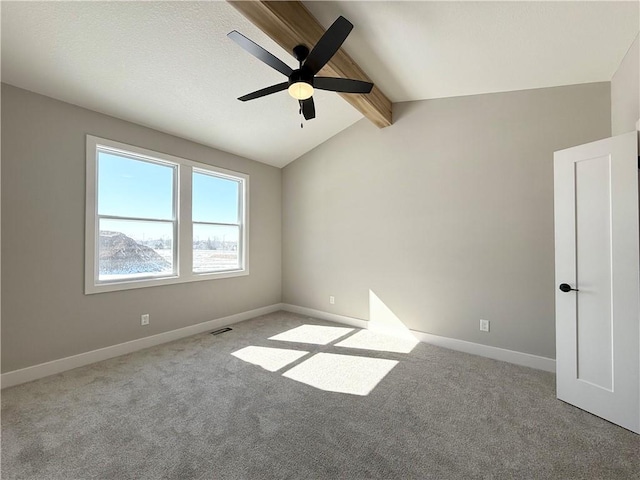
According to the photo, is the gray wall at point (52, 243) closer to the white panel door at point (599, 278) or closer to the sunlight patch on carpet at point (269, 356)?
the sunlight patch on carpet at point (269, 356)

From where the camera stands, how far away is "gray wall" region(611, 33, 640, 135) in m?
2.13

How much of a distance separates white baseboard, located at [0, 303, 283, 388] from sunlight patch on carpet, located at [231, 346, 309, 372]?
100 cm

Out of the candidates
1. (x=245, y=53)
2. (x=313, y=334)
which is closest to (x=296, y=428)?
(x=313, y=334)

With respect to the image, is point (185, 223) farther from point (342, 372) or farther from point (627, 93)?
point (627, 93)

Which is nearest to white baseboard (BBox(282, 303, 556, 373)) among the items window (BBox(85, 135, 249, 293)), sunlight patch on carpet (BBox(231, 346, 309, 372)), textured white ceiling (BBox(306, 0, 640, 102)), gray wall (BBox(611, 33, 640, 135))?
sunlight patch on carpet (BBox(231, 346, 309, 372))

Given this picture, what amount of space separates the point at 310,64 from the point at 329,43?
221 millimetres

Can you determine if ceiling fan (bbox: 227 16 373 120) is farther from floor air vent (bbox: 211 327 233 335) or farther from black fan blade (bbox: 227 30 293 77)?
floor air vent (bbox: 211 327 233 335)

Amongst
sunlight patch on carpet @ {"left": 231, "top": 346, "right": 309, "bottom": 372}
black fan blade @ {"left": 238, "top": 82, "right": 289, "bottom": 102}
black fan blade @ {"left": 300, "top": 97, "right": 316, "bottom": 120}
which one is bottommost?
sunlight patch on carpet @ {"left": 231, "top": 346, "right": 309, "bottom": 372}

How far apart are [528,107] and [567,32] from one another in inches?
36.4

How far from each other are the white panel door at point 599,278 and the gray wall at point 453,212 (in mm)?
633

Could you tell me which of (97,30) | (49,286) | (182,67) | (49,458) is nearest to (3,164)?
(49,286)

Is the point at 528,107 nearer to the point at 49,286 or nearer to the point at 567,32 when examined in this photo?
the point at 567,32

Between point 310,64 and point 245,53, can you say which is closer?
point 310,64

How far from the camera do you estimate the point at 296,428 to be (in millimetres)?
1994
